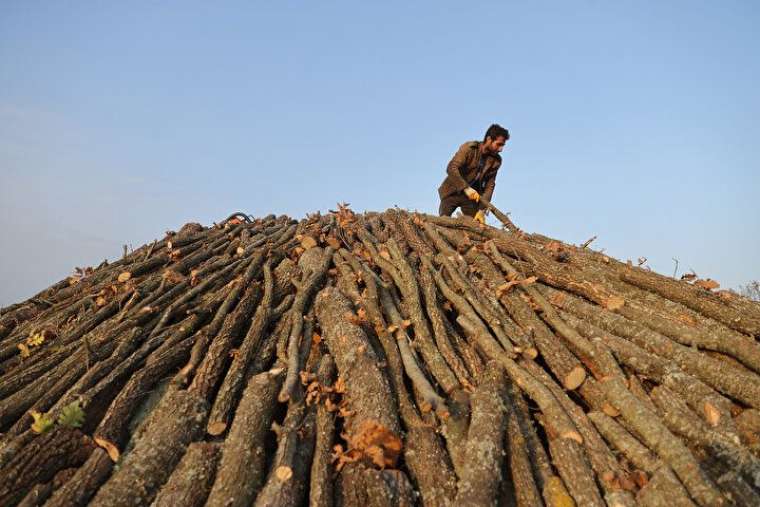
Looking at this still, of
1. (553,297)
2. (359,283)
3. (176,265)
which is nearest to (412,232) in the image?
(359,283)

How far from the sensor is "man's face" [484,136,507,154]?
8477mm

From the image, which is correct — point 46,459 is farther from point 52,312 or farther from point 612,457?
point 612,457

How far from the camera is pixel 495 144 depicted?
335 inches

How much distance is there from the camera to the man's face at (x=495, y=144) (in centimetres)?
848

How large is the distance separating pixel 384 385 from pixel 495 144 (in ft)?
18.9

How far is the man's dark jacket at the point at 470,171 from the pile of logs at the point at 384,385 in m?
2.36

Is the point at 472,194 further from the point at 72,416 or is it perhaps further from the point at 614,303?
the point at 72,416

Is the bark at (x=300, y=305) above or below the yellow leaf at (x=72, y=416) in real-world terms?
above

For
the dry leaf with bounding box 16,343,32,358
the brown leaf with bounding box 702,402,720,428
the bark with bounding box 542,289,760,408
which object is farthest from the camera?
the dry leaf with bounding box 16,343,32,358

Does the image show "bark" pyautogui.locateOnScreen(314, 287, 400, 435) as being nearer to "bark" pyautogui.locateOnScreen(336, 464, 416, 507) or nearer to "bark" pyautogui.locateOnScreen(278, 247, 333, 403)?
"bark" pyautogui.locateOnScreen(278, 247, 333, 403)

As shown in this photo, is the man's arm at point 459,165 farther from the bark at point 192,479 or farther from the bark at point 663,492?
the bark at point 192,479

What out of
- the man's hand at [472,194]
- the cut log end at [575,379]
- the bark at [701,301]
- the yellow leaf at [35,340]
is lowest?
the cut log end at [575,379]

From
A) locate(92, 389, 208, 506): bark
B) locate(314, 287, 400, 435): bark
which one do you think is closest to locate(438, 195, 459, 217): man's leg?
locate(314, 287, 400, 435): bark

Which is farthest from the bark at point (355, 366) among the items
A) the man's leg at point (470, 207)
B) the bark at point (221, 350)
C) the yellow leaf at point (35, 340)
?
the man's leg at point (470, 207)
